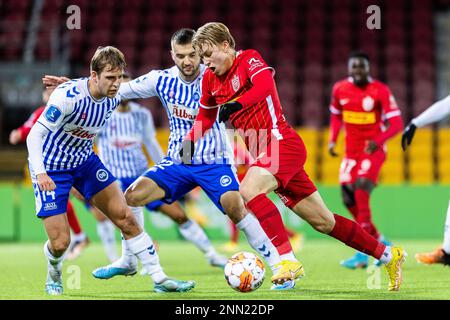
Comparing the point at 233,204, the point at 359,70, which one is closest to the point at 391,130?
the point at 359,70

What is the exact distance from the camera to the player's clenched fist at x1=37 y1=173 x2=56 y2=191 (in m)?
6.05

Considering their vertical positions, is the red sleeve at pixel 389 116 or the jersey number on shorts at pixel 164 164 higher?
the red sleeve at pixel 389 116

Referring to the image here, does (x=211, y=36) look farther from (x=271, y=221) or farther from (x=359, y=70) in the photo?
(x=359, y=70)

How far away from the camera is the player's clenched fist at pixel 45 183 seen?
238 inches

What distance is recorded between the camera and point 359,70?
9.37 meters

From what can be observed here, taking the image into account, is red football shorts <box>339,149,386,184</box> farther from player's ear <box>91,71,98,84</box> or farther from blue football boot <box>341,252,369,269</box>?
player's ear <box>91,71,98,84</box>

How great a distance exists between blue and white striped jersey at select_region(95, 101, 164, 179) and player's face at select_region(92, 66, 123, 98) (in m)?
2.97

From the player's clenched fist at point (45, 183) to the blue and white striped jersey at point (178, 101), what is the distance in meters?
1.35

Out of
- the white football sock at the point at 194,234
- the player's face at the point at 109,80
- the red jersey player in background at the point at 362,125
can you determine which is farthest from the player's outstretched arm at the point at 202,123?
the red jersey player in background at the point at 362,125

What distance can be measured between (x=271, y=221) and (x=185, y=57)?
1.60 meters

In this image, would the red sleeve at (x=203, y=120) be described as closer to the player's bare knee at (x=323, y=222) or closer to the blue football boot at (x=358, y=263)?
the player's bare knee at (x=323, y=222)

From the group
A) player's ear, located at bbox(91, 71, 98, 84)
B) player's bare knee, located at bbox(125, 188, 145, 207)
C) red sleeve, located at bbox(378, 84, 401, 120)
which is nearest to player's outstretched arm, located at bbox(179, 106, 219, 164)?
player's bare knee, located at bbox(125, 188, 145, 207)
